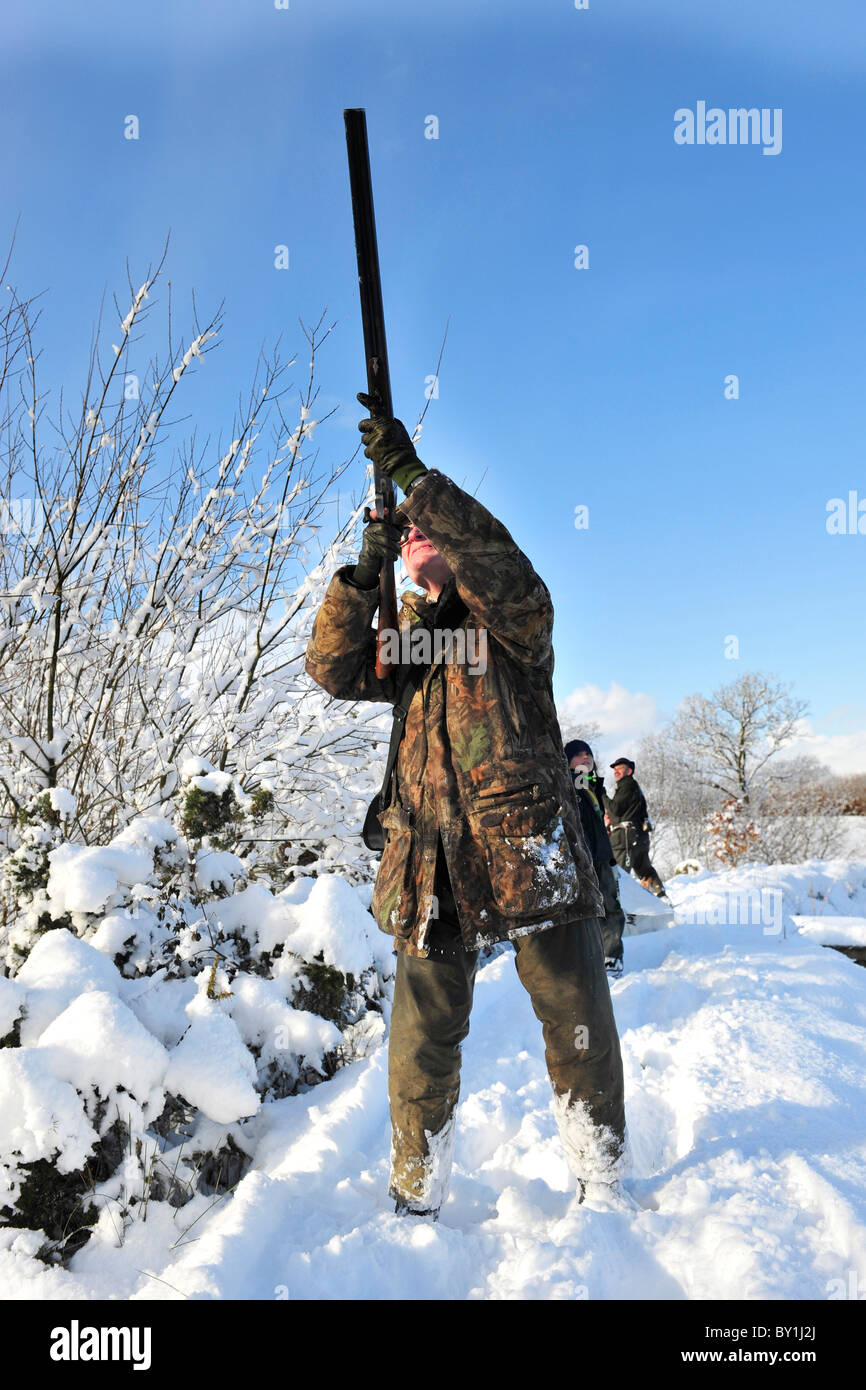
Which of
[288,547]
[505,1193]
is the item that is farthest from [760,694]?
[505,1193]

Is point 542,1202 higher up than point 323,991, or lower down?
lower down

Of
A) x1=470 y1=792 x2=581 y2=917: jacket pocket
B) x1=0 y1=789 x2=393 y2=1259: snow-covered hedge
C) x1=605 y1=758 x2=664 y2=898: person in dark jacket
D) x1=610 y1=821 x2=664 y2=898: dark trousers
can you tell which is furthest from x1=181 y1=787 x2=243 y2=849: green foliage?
x1=610 y1=821 x2=664 y2=898: dark trousers

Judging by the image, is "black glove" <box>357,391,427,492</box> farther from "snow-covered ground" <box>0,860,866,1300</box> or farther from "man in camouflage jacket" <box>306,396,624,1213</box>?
"snow-covered ground" <box>0,860,866,1300</box>

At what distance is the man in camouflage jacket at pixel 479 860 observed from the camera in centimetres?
196

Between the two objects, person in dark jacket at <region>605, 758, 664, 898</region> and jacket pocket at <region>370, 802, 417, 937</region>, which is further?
person in dark jacket at <region>605, 758, 664, 898</region>

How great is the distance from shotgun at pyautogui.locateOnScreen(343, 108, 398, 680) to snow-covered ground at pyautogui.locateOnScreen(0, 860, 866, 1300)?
1511 mm

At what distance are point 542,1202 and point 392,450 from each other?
2188mm

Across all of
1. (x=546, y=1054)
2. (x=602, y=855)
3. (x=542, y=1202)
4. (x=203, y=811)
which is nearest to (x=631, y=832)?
(x=602, y=855)

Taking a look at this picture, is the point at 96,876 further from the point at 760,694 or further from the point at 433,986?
the point at 760,694

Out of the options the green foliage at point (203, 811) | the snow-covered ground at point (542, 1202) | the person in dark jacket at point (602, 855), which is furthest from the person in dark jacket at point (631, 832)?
the green foliage at point (203, 811)

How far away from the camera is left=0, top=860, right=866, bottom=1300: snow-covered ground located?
1.73 meters

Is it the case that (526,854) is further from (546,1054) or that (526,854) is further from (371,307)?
(371,307)

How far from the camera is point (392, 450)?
2100 mm

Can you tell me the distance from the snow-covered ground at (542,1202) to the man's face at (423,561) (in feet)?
5.70
